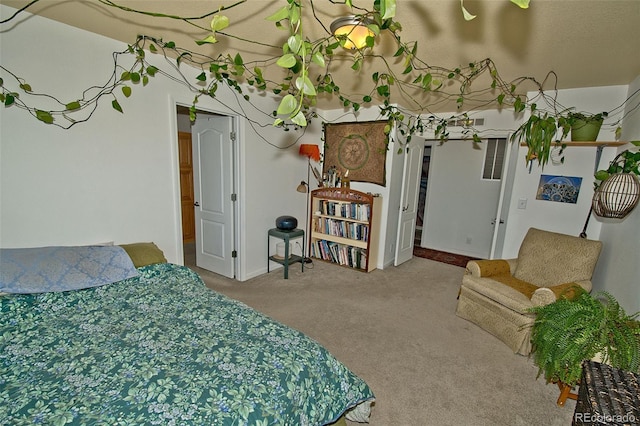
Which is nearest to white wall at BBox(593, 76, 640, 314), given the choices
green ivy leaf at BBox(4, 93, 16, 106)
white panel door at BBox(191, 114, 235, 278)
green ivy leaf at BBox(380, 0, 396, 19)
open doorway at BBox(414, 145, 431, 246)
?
green ivy leaf at BBox(380, 0, 396, 19)

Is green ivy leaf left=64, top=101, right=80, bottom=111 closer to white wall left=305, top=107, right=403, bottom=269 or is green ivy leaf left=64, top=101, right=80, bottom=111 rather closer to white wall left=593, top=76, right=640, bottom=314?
white wall left=305, top=107, right=403, bottom=269

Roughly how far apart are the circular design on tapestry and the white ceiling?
1.60 meters

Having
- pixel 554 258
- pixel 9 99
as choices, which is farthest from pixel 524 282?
pixel 9 99

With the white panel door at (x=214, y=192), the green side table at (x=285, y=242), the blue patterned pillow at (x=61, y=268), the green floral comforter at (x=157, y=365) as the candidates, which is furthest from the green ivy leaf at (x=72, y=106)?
the green side table at (x=285, y=242)

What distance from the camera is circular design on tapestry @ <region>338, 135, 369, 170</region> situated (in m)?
3.98

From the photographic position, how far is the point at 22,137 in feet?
6.09

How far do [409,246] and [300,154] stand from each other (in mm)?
2238

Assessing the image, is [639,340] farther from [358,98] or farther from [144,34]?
[144,34]

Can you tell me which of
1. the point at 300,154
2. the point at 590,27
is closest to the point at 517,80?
the point at 590,27

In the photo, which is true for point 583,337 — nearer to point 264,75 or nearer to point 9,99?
point 264,75

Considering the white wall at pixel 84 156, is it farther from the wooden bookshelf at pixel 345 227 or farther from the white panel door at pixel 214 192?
the wooden bookshelf at pixel 345 227

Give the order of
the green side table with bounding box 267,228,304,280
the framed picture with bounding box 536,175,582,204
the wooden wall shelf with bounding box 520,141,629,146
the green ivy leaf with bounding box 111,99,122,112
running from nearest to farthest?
the green ivy leaf with bounding box 111,99,122,112 < the wooden wall shelf with bounding box 520,141,629,146 < the framed picture with bounding box 536,175,582,204 < the green side table with bounding box 267,228,304,280

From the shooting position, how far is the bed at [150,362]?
1.00 m

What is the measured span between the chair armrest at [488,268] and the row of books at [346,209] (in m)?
1.40
